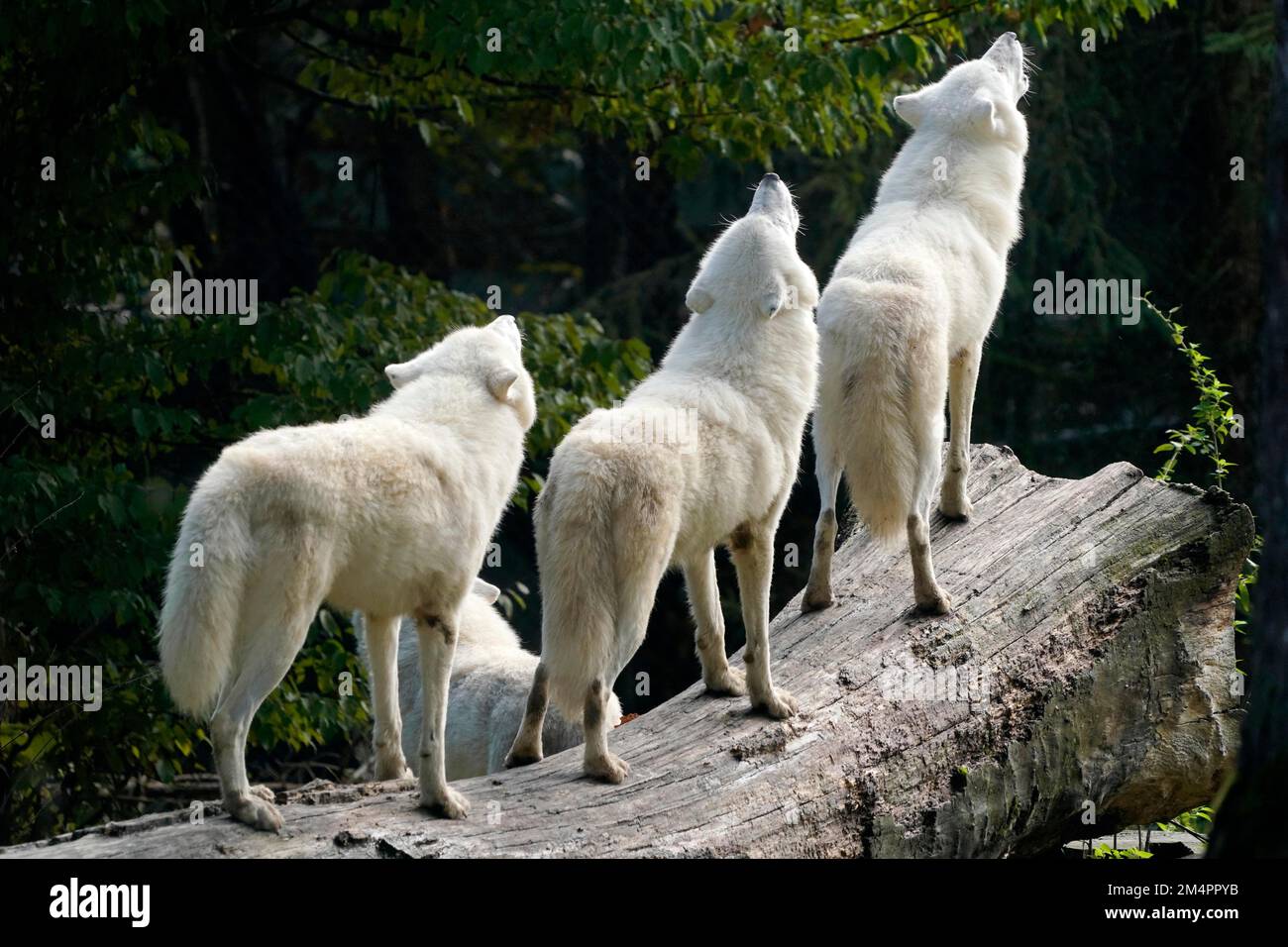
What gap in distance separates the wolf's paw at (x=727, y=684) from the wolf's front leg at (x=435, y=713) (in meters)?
1.34

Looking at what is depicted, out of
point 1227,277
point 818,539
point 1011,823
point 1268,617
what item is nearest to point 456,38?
point 818,539

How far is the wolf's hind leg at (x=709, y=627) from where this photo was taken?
5.93 metres

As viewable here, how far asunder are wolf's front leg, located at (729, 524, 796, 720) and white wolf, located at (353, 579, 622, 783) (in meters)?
0.76

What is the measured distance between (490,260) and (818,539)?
13664 millimetres

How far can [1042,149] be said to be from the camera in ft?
48.4

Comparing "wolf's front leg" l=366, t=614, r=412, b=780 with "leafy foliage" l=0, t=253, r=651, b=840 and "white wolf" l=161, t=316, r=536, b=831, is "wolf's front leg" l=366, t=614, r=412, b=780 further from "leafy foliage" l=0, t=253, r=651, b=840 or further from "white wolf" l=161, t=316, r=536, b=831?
"leafy foliage" l=0, t=253, r=651, b=840

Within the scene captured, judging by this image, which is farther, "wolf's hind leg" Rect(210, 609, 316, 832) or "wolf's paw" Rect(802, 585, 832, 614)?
"wolf's paw" Rect(802, 585, 832, 614)

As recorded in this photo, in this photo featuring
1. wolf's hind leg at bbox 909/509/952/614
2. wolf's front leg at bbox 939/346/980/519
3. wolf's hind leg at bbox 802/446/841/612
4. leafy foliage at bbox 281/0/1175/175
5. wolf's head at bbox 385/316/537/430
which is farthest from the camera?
leafy foliage at bbox 281/0/1175/175

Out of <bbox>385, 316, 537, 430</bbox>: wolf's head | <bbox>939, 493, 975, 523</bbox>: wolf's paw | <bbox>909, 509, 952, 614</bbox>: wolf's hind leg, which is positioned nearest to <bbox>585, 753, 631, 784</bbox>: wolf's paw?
<bbox>385, 316, 537, 430</bbox>: wolf's head

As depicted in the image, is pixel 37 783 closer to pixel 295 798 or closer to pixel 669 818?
pixel 295 798

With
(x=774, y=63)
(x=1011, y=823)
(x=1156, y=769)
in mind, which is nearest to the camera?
(x=1011, y=823)

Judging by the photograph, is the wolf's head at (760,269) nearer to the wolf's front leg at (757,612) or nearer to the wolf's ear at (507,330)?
the wolf's ear at (507,330)

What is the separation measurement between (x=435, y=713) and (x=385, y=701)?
1.66 ft

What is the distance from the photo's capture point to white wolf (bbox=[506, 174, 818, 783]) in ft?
17.2
